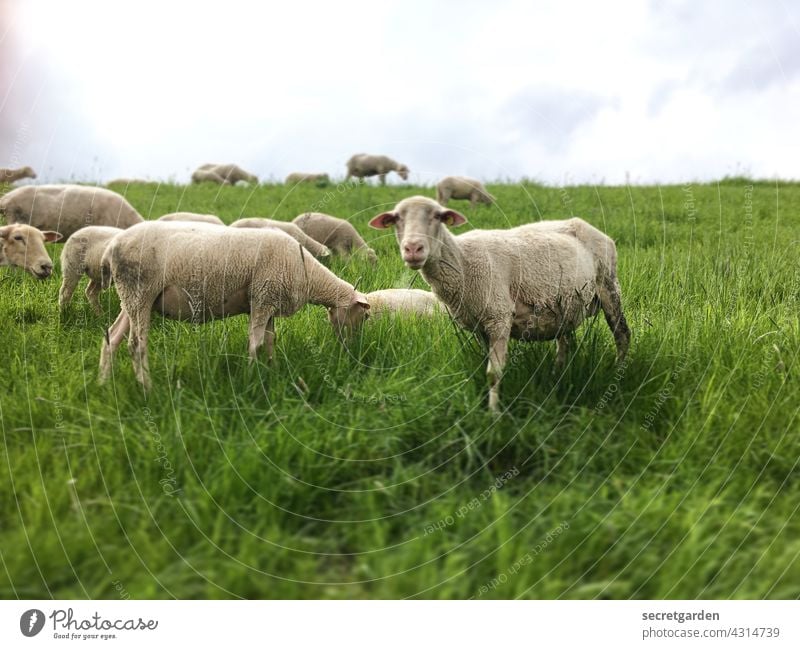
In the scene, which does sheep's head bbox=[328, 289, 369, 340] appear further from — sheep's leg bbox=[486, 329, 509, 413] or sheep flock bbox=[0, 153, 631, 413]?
sheep's leg bbox=[486, 329, 509, 413]

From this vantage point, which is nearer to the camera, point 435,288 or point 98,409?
point 98,409

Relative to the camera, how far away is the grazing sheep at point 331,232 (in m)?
11.0

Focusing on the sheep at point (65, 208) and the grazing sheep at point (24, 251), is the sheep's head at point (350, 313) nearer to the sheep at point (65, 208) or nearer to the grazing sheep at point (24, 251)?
the grazing sheep at point (24, 251)

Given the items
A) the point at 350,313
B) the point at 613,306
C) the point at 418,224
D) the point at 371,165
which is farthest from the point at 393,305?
the point at 371,165

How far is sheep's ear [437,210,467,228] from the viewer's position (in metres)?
4.55

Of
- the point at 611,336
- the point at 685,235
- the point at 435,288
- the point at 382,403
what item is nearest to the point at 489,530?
the point at 382,403

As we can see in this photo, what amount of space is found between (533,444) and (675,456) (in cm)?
75

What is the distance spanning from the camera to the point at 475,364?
457cm

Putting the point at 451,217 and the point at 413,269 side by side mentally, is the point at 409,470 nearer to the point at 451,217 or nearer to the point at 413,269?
the point at 451,217

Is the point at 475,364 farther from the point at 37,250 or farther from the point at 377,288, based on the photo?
the point at 37,250

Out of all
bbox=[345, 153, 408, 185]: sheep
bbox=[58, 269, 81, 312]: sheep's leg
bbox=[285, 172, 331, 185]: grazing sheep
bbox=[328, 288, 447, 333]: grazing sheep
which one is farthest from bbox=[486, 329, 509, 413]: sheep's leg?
bbox=[285, 172, 331, 185]: grazing sheep

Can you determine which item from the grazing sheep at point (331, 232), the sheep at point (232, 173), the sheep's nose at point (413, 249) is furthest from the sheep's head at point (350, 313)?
the sheep at point (232, 173)

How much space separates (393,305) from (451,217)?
8.31 feet

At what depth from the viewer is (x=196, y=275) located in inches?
199
